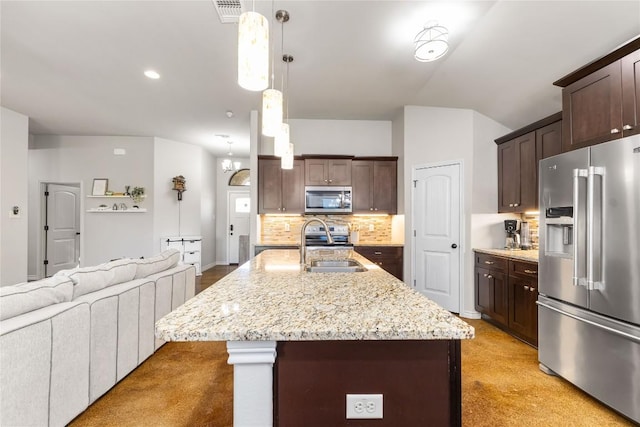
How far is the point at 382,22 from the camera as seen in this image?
2.47m

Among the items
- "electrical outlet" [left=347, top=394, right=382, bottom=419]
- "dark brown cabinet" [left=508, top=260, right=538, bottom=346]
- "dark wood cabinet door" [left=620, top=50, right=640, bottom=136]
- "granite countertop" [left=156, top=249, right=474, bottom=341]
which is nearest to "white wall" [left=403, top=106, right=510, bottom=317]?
"dark brown cabinet" [left=508, top=260, right=538, bottom=346]

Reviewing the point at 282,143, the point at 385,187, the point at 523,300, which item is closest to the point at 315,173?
the point at 385,187

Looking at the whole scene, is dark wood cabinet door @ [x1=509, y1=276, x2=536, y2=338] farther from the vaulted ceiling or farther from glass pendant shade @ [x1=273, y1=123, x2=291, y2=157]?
glass pendant shade @ [x1=273, y1=123, x2=291, y2=157]

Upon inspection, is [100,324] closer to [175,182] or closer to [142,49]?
[142,49]

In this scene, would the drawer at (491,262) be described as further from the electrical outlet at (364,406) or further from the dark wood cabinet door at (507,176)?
the electrical outlet at (364,406)

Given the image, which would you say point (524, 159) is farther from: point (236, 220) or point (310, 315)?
point (236, 220)

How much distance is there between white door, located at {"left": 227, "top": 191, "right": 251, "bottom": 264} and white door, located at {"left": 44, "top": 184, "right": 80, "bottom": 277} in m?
3.33

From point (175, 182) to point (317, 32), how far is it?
4604 millimetres

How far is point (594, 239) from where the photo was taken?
6.20 ft

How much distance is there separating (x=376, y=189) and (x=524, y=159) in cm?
194

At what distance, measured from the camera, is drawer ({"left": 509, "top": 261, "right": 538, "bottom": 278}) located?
2719mm

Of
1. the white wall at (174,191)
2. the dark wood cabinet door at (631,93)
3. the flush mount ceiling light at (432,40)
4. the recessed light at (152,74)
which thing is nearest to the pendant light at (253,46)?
the flush mount ceiling light at (432,40)

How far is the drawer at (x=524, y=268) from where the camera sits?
2.72 meters

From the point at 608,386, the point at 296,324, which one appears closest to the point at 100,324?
the point at 296,324
